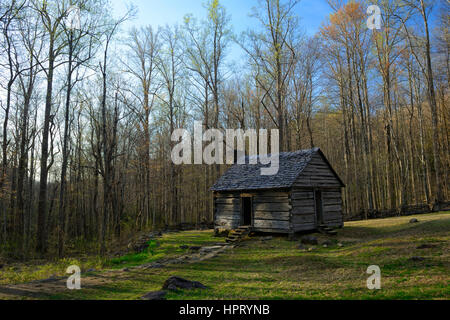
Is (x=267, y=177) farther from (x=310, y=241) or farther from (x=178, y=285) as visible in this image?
(x=178, y=285)

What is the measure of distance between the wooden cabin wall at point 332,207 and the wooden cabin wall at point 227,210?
5.08 meters

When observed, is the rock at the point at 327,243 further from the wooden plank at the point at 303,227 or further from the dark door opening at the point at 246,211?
the dark door opening at the point at 246,211

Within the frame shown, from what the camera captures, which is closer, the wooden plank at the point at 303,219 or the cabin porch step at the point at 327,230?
the wooden plank at the point at 303,219

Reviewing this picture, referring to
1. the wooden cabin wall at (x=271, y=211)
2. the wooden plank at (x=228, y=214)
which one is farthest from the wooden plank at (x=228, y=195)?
the wooden cabin wall at (x=271, y=211)

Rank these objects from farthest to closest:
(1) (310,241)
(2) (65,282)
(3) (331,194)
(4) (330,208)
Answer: (3) (331,194) → (4) (330,208) → (1) (310,241) → (2) (65,282)

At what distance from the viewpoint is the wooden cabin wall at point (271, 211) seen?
571 inches

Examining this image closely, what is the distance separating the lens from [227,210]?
17.1m

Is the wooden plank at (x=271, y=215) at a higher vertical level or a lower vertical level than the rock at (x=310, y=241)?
higher

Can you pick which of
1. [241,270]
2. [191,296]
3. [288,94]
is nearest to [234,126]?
[288,94]

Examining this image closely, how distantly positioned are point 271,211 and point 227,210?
3.15 m

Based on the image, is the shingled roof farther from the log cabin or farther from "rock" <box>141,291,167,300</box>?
"rock" <box>141,291,167,300</box>

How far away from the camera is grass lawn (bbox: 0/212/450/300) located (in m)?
6.26

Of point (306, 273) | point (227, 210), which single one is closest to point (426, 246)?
point (306, 273)
